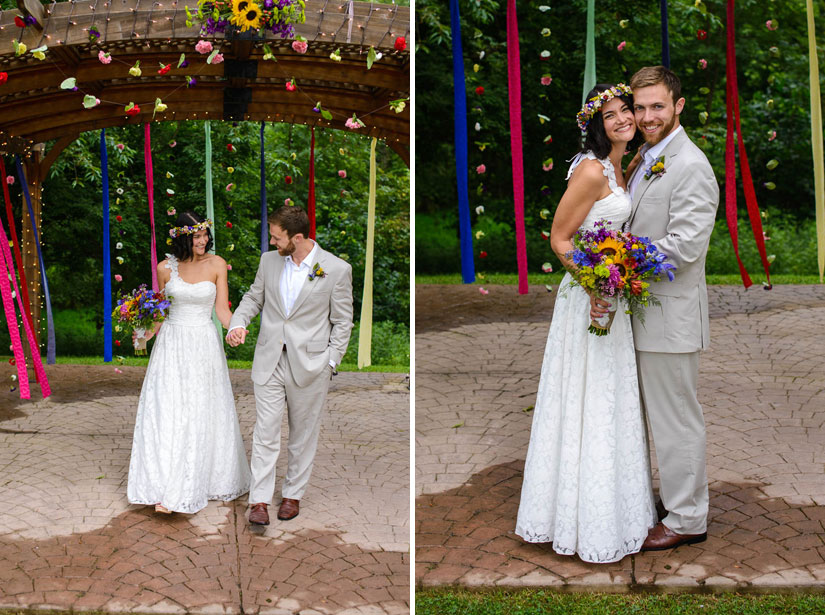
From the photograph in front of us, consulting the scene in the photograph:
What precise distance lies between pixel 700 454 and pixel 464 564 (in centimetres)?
128

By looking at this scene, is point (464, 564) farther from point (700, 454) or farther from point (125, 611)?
point (125, 611)

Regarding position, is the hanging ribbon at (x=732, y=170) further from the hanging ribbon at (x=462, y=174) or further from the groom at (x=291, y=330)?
the groom at (x=291, y=330)

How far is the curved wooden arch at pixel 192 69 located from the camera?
18.4ft

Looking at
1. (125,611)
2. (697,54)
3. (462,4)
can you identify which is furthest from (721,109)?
(125,611)

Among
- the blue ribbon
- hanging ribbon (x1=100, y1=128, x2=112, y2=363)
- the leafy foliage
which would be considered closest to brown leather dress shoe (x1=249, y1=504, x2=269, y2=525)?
hanging ribbon (x1=100, y1=128, x2=112, y2=363)

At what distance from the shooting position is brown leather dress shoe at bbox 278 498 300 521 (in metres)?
5.15

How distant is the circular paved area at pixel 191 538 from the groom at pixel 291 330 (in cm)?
34

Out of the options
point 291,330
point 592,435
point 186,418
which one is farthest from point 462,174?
point 186,418

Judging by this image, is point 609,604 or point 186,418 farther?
point 186,418

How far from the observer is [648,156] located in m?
4.15

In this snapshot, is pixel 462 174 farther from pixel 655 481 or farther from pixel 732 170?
pixel 655 481

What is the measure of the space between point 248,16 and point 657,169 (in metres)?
2.95

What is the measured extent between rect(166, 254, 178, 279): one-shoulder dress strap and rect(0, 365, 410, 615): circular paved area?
4.84ft

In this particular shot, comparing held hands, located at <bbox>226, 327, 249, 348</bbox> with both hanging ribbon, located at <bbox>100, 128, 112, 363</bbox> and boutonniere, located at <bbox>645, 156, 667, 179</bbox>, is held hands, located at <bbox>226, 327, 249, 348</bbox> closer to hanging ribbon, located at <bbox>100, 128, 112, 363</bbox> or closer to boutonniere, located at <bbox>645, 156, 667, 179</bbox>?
boutonniere, located at <bbox>645, 156, 667, 179</bbox>
